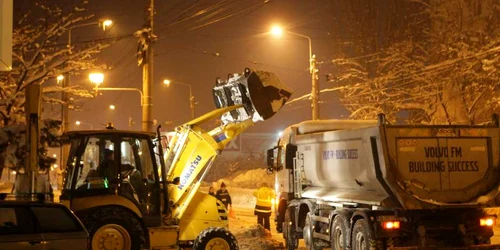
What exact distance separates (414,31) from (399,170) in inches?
769

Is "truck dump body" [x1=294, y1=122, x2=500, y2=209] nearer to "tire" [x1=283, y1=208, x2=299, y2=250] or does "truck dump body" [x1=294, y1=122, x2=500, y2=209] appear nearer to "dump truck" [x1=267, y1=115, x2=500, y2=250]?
"dump truck" [x1=267, y1=115, x2=500, y2=250]

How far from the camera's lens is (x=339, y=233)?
12.7m

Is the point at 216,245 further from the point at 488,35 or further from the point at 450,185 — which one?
the point at 488,35

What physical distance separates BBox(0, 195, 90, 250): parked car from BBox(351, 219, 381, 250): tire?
499cm

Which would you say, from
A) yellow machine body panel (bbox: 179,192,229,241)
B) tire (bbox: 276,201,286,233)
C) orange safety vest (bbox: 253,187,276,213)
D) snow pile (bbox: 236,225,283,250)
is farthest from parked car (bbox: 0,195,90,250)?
orange safety vest (bbox: 253,187,276,213)

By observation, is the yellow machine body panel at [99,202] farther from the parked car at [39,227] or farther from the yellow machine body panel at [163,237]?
the parked car at [39,227]

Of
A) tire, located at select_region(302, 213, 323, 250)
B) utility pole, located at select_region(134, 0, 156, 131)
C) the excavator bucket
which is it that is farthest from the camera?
utility pole, located at select_region(134, 0, 156, 131)

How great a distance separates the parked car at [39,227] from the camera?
26.3 ft

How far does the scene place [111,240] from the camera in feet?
33.3

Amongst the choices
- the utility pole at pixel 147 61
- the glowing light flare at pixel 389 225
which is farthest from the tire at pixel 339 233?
the utility pole at pixel 147 61

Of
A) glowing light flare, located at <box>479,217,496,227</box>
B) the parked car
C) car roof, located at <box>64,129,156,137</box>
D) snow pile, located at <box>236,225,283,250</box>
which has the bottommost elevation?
snow pile, located at <box>236,225,283,250</box>

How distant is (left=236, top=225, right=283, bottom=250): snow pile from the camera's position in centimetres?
1469

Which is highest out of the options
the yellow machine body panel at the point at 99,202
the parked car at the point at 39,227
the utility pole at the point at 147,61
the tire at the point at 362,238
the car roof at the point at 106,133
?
the utility pole at the point at 147,61

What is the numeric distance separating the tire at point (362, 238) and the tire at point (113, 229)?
387 centimetres
